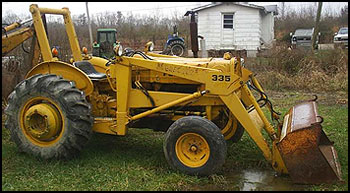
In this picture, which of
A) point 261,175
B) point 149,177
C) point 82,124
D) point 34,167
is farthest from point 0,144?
point 261,175

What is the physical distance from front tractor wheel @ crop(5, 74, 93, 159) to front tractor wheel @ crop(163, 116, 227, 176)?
1221 mm

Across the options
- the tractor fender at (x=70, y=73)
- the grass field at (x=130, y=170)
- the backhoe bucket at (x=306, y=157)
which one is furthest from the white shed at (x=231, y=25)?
the backhoe bucket at (x=306, y=157)

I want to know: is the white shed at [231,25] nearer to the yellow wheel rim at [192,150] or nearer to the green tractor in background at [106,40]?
the green tractor in background at [106,40]

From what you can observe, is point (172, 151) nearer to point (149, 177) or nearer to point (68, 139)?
point (149, 177)

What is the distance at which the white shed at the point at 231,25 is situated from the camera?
25.4 metres

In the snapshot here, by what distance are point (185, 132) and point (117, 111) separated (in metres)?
1.18

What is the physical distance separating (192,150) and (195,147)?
6 centimetres

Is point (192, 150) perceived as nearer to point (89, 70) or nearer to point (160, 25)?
point (89, 70)

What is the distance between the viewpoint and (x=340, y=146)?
21.3 ft

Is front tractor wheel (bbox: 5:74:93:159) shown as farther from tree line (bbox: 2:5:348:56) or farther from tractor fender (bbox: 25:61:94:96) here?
tree line (bbox: 2:5:348:56)

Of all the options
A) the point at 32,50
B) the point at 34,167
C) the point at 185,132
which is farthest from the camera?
the point at 32,50

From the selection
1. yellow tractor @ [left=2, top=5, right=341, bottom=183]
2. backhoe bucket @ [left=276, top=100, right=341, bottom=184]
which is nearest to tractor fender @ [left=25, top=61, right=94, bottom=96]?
yellow tractor @ [left=2, top=5, right=341, bottom=183]

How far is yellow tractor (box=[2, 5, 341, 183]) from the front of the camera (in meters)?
5.16

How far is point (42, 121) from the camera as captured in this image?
233 inches
